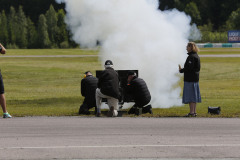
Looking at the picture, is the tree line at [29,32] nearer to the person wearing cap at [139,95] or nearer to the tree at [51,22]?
the tree at [51,22]

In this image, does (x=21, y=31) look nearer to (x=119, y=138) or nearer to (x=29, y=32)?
(x=29, y=32)

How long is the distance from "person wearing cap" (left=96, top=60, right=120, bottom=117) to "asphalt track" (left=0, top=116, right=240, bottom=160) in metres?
0.58

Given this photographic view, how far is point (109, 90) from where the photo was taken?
1348 cm

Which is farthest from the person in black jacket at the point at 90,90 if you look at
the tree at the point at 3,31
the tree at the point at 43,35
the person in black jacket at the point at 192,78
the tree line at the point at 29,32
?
the tree at the point at 3,31

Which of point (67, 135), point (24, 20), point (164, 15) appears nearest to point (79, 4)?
point (164, 15)

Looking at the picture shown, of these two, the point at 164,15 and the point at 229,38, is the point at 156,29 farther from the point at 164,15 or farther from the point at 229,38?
the point at 229,38

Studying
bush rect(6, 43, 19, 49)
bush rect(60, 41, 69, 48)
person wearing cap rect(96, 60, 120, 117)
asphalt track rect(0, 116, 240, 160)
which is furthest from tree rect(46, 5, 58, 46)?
asphalt track rect(0, 116, 240, 160)

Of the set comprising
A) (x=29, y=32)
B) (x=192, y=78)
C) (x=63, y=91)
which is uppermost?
(x=192, y=78)

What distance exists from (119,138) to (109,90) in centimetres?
393

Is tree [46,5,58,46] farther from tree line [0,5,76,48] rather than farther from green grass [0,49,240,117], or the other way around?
green grass [0,49,240,117]

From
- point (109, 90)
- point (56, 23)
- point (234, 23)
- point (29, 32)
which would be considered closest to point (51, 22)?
point (56, 23)

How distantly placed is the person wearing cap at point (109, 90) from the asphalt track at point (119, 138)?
22.8 inches

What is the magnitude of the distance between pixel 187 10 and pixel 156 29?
8892cm

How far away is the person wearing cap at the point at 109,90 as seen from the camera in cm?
1348
